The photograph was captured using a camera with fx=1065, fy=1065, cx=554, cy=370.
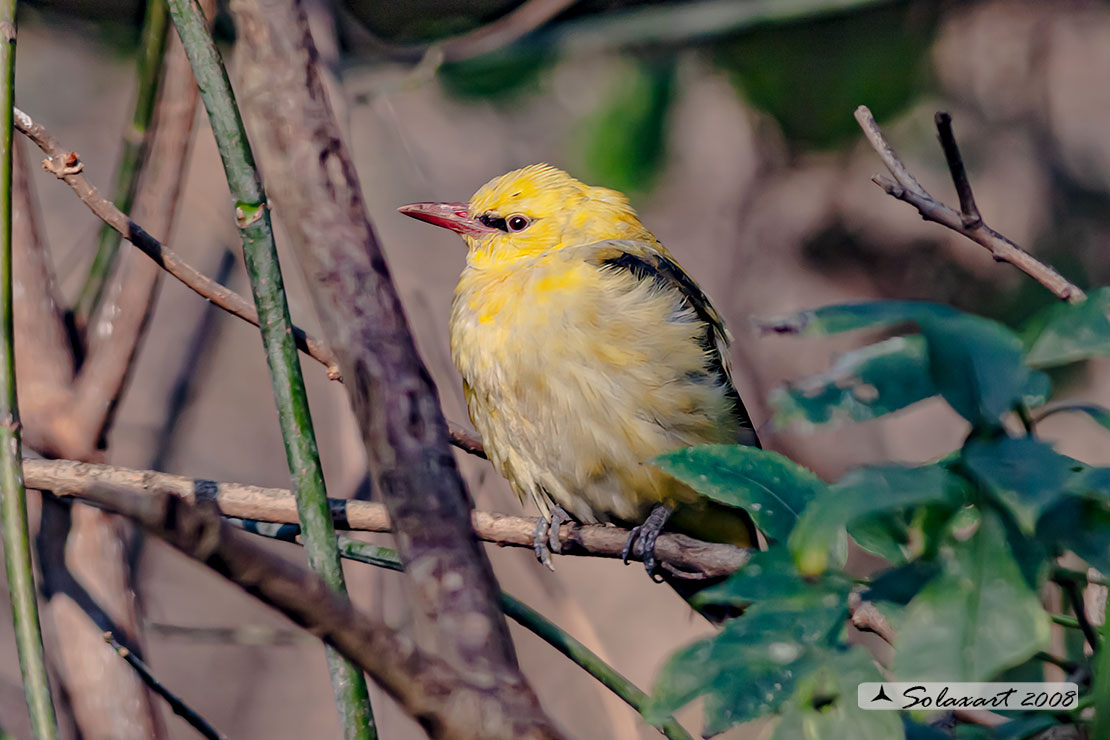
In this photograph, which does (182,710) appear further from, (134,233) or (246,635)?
(246,635)

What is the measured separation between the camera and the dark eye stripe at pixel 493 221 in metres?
2.89

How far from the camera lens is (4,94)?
112 centimetres

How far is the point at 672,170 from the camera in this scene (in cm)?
432

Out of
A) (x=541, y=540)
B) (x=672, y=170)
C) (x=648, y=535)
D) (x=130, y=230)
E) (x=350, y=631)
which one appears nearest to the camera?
(x=350, y=631)

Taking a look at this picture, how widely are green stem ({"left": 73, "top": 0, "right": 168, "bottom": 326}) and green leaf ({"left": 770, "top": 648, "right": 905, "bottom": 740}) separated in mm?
1888

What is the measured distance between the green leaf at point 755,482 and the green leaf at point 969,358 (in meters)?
0.18

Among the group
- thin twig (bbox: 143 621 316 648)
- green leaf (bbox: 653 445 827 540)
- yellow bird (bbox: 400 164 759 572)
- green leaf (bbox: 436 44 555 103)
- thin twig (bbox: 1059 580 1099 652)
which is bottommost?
thin twig (bbox: 1059 580 1099 652)

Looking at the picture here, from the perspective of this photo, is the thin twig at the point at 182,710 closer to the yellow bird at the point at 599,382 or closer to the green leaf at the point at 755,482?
the green leaf at the point at 755,482

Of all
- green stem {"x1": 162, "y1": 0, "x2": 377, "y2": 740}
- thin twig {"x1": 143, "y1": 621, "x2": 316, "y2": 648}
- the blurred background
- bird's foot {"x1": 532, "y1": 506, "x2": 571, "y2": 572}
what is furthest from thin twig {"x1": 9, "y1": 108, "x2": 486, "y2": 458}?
the blurred background

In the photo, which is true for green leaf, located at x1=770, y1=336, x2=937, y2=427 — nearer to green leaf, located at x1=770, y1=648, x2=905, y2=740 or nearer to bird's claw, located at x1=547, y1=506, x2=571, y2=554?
green leaf, located at x1=770, y1=648, x2=905, y2=740

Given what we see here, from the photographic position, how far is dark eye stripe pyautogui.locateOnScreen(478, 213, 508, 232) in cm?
289

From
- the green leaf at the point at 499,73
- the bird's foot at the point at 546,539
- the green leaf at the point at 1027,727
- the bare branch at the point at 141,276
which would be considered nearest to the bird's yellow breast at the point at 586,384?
the bird's foot at the point at 546,539

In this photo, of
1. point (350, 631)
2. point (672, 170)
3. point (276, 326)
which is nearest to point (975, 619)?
point (350, 631)

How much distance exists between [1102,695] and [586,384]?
1.78 m
